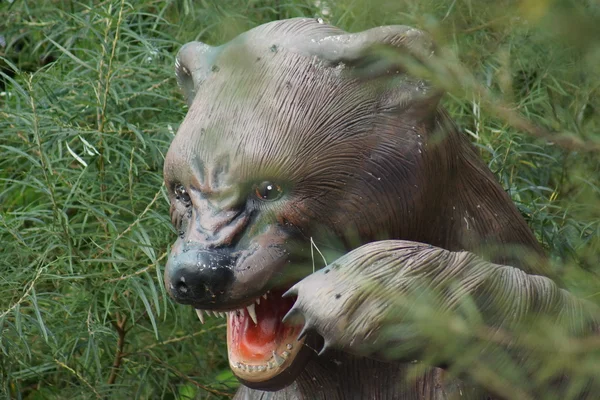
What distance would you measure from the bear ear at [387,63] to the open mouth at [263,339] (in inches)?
14.3

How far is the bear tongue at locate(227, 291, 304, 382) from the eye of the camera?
1848 millimetres

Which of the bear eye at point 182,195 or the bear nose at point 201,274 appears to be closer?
the bear nose at point 201,274

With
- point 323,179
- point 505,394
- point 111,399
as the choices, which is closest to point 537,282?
point 505,394

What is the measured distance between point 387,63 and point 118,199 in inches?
51.1

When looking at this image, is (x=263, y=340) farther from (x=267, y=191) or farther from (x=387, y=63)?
(x=387, y=63)

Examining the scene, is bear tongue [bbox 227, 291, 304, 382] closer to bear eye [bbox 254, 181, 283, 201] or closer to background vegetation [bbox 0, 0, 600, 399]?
bear eye [bbox 254, 181, 283, 201]

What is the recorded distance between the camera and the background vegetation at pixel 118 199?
2.70m

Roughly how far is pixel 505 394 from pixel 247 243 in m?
0.44

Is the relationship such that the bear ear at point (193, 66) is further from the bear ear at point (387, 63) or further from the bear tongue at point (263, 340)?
the bear tongue at point (263, 340)

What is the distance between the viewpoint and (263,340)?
1880mm

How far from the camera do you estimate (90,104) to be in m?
2.96

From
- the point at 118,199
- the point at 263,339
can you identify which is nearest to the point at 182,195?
the point at 263,339

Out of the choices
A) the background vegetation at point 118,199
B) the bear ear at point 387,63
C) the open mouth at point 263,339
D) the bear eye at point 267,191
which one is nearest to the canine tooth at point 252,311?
the open mouth at point 263,339

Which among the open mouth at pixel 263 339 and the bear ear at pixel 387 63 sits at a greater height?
the bear ear at pixel 387 63
